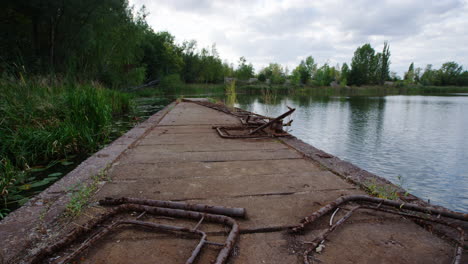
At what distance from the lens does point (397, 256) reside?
1219 millimetres

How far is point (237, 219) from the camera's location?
60.7 inches

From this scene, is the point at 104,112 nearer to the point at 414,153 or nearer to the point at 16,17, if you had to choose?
the point at 414,153

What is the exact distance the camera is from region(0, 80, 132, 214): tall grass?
351 centimetres

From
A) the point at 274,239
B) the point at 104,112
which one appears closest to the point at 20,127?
the point at 104,112

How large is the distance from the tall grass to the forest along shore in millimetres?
1432

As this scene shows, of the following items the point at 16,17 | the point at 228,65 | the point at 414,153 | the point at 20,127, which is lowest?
the point at 414,153

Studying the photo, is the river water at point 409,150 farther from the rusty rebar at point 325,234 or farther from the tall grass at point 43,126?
the tall grass at point 43,126

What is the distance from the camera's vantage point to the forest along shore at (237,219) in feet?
4.04

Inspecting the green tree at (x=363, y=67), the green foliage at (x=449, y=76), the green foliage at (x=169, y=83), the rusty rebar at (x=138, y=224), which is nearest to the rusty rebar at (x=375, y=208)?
the rusty rebar at (x=138, y=224)

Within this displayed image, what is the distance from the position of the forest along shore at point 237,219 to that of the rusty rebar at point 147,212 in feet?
0.10

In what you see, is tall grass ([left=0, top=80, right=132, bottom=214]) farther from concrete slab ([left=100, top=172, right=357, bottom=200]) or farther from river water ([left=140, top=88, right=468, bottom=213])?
river water ([left=140, top=88, right=468, bottom=213])

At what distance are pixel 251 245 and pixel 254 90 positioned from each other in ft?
A: 132

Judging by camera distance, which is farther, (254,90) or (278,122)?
(254,90)

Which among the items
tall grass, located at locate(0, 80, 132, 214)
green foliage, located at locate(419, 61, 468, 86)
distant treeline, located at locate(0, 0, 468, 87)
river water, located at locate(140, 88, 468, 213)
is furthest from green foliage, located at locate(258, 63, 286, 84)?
tall grass, located at locate(0, 80, 132, 214)
